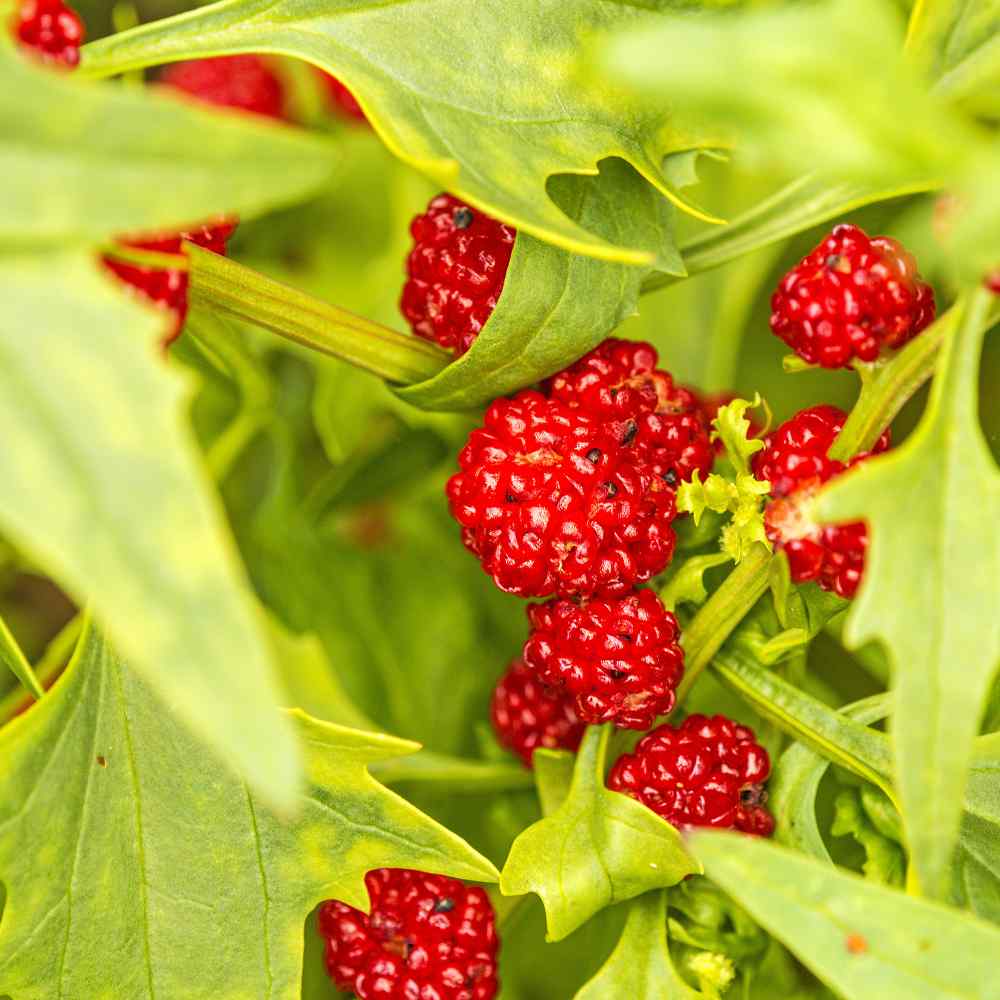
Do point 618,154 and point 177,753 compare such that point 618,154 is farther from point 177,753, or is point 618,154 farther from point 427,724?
point 427,724

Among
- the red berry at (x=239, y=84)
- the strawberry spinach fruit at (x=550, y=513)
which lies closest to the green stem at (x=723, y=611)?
the strawberry spinach fruit at (x=550, y=513)

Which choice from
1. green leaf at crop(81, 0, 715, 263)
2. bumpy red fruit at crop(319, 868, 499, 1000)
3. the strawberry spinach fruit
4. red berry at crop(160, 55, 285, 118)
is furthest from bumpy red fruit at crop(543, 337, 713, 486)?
red berry at crop(160, 55, 285, 118)

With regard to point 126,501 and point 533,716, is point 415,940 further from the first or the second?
point 126,501

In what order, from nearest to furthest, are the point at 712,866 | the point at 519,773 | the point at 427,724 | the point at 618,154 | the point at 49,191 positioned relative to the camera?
the point at 49,191 < the point at 712,866 < the point at 618,154 < the point at 519,773 < the point at 427,724

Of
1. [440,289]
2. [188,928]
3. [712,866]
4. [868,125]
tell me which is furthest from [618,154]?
[188,928]

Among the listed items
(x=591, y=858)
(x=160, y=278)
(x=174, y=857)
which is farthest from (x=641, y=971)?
(x=160, y=278)

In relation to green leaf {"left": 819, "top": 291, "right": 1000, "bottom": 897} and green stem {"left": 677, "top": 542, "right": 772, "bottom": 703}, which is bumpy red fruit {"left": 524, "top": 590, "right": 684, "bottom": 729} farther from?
green leaf {"left": 819, "top": 291, "right": 1000, "bottom": 897}
